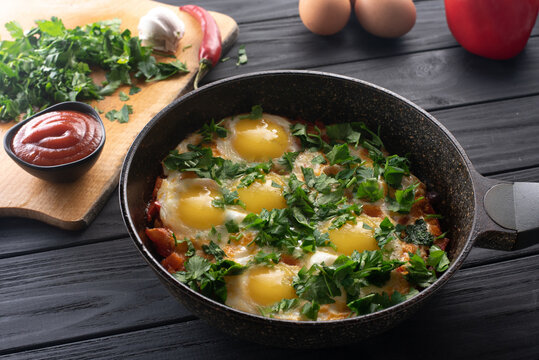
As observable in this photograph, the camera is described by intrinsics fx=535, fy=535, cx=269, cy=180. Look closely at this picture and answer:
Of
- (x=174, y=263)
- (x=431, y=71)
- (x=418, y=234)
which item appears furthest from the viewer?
(x=431, y=71)

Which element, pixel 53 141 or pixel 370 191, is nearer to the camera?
pixel 370 191

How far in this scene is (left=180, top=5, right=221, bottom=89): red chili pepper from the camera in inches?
126

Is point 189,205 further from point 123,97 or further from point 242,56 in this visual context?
point 242,56

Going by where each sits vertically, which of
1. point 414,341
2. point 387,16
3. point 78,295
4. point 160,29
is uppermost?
point 160,29

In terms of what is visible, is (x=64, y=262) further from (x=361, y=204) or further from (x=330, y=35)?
(x=330, y=35)

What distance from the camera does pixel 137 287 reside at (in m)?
2.30

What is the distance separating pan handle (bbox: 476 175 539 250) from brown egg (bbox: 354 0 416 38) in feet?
5.78

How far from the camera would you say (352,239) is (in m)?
2.14

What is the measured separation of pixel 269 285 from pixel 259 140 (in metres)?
0.78

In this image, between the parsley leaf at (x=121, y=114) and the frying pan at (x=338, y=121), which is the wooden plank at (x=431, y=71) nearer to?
the parsley leaf at (x=121, y=114)

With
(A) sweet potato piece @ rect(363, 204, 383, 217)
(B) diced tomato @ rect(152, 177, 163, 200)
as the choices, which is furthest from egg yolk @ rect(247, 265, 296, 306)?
(B) diced tomato @ rect(152, 177, 163, 200)

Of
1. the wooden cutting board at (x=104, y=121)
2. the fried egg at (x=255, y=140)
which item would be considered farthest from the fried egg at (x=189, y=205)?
the wooden cutting board at (x=104, y=121)

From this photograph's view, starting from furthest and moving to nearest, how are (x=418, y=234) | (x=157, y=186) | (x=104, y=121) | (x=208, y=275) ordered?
(x=104, y=121), (x=157, y=186), (x=418, y=234), (x=208, y=275)

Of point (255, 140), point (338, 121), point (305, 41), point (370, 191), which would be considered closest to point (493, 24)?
point (305, 41)
